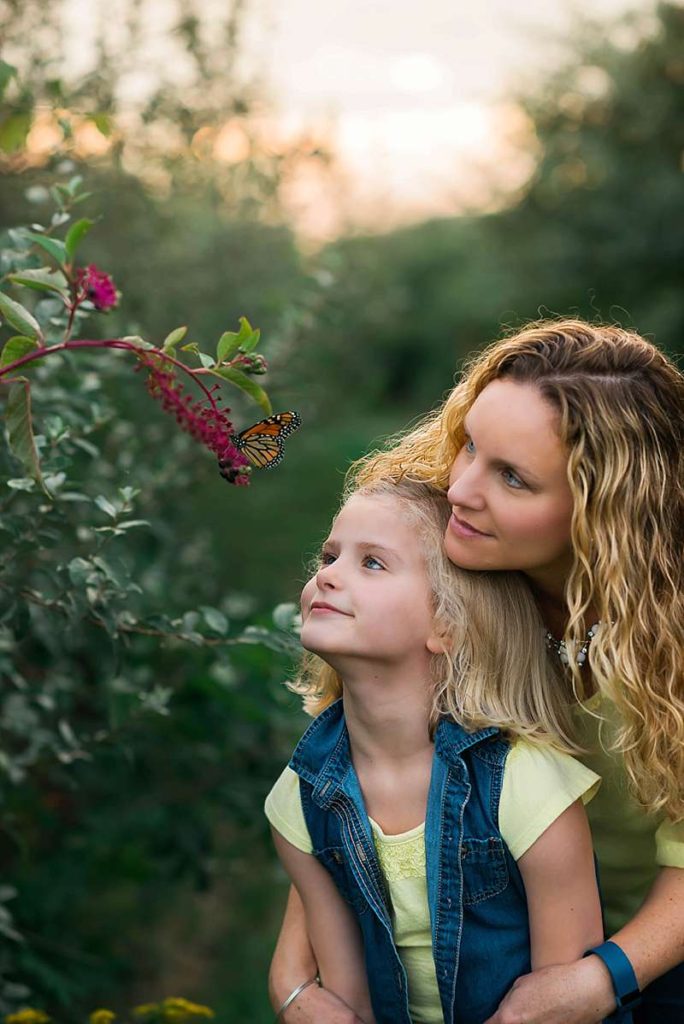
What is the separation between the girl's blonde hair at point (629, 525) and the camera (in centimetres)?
209

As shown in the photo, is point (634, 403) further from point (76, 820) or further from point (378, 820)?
point (76, 820)

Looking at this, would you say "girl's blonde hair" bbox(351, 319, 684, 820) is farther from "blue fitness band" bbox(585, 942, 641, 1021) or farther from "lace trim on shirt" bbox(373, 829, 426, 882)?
"lace trim on shirt" bbox(373, 829, 426, 882)

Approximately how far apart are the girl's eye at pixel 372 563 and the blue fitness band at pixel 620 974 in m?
0.71

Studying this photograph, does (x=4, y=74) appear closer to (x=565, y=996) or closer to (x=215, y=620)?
(x=215, y=620)

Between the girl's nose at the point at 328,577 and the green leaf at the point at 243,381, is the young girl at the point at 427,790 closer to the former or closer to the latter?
the girl's nose at the point at 328,577

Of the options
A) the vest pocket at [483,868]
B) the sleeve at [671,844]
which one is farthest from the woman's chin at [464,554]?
the sleeve at [671,844]

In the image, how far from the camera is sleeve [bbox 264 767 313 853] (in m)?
2.21

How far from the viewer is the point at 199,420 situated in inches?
65.9

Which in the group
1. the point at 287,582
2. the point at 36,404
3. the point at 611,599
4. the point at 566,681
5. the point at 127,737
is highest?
the point at 36,404

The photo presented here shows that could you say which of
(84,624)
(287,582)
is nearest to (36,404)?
(84,624)

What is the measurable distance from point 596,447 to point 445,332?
1905cm

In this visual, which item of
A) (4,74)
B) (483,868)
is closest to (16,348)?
(4,74)

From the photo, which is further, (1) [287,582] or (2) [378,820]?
(1) [287,582]

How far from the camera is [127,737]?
299 cm
